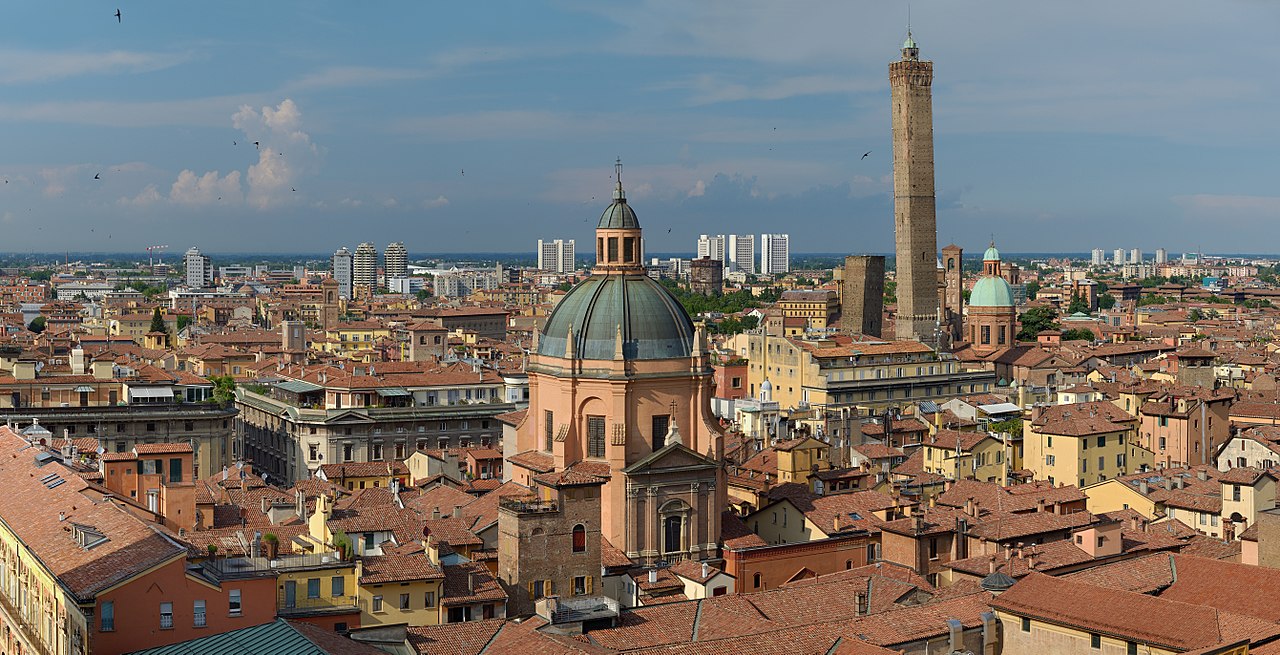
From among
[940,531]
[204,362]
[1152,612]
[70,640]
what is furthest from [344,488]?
[204,362]

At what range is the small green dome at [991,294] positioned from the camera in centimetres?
9788

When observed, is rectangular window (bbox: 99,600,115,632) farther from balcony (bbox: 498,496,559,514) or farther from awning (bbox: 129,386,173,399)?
awning (bbox: 129,386,173,399)

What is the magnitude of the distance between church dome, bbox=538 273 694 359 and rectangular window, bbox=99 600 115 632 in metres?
15.5

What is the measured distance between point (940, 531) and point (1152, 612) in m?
11.1

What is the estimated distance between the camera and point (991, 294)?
324 ft

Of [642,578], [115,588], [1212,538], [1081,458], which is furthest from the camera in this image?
[1081,458]

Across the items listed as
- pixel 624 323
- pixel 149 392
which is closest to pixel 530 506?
pixel 624 323

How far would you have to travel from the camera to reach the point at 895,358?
78.1 m

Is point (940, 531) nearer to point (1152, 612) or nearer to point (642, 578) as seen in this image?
point (642, 578)

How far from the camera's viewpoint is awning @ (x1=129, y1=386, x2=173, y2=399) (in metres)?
59.7

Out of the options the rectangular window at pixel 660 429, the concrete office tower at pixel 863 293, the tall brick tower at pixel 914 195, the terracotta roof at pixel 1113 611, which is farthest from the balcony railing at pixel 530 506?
the concrete office tower at pixel 863 293

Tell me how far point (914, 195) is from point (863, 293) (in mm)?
10641

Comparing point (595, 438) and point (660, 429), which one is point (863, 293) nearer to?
point (660, 429)

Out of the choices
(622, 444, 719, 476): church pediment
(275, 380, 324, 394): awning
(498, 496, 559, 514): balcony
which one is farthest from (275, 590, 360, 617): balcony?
(275, 380, 324, 394): awning
